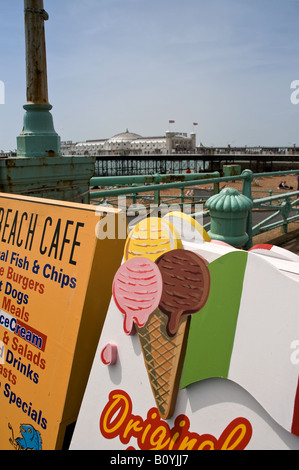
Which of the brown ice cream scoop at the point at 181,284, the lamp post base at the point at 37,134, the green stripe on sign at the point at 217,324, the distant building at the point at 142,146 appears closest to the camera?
the green stripe on sign at the point at 217,324

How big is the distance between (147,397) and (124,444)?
249 mm

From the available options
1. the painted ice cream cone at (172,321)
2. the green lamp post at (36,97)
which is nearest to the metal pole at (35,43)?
the green lamp post at (36,97)

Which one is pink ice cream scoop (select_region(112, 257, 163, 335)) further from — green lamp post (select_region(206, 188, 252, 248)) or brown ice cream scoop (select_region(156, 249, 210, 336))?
green lamp post (select_region(206, 188, 252, 248))

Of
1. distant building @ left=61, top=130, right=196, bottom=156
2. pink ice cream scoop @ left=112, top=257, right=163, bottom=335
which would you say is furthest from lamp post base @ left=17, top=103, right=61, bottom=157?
distant building @ left=61, top=130, right=196, bottom=156

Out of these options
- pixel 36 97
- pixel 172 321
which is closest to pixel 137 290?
pixel 172 321

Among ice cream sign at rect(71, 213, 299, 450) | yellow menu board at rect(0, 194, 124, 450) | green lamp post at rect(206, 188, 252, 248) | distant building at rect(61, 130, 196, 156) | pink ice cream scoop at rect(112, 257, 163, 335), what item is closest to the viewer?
ice cream sign at rect(71, 213, 299, 450)

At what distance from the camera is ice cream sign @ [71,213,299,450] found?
4.44ft

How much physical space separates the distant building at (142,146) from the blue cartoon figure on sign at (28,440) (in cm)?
10176

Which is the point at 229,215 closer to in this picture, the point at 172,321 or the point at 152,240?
the point at 152,240

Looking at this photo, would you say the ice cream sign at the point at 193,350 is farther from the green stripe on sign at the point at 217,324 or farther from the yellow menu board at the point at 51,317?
the yellow menu board at the point at 51,317

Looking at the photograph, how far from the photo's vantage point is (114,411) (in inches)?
70.6

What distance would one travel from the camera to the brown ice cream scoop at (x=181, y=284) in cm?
162

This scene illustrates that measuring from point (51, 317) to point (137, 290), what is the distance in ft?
1.99

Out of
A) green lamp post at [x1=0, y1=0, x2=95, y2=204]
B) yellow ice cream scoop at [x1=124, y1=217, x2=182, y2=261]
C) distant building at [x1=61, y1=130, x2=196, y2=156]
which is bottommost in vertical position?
yellow ice cream scoop at [x1=124, y1=217, x2=182, y2=261]
